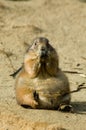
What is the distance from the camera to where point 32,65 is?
6199 mm

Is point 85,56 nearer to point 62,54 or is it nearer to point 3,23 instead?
point 62,54

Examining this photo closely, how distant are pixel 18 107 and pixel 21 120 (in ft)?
1.09

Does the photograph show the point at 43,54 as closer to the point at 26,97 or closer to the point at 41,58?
the point at 41,58

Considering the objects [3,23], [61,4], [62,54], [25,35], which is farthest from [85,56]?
[61,4]

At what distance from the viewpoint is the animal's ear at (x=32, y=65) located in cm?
618

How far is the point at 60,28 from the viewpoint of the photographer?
1071 centimetres

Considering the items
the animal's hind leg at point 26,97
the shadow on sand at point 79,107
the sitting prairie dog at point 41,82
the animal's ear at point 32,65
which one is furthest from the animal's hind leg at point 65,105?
the animal's ear at point 32,65

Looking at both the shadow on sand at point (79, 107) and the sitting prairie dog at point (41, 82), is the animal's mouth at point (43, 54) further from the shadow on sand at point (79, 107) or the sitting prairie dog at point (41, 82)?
the shadow on sand at point (79, 107)

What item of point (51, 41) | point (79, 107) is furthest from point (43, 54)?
point (51, 41)

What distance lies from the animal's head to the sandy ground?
0.46 metres

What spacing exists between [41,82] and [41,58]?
273 millimetres

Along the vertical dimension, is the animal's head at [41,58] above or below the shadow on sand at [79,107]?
above

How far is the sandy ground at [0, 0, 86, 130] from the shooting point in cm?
613

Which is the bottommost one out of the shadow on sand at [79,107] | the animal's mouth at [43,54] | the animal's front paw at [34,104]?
the shadow on sand at [79,107]
